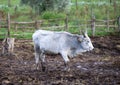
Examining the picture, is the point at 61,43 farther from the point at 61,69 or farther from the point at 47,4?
the point at 47,4

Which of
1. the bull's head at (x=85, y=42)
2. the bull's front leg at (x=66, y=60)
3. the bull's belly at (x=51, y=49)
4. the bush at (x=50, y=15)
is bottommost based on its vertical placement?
the bush at (x=50, y=15)

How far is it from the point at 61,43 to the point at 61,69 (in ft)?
2.65

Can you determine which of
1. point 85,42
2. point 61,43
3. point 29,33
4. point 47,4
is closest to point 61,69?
point 61,43

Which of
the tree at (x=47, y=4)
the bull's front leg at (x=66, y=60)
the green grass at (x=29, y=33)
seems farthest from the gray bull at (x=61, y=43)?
the tree at (x=47, y=4)

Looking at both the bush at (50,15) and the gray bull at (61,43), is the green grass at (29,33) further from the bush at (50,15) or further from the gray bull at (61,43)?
the gray bull at (61,43)

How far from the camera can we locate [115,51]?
1755cm

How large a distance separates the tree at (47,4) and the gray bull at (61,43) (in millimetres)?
20699

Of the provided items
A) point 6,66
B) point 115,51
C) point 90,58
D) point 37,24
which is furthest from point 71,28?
point 6,66

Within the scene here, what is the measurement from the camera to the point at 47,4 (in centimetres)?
3325

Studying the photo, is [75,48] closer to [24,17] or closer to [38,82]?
[38,82]

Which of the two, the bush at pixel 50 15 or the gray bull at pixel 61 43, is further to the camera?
the bush at pixel 50 15

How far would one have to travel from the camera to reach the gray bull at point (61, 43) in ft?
39.1

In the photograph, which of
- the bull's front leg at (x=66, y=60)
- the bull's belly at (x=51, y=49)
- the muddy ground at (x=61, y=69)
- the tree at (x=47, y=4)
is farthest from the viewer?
the tree at (x=47, y=4)

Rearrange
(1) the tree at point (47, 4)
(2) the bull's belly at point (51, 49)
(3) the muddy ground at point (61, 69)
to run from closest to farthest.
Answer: (3) the muddy ground at point (61, 69) → (2) the bull's belly at point (51, 49) → (1) the tree at point (47, 4)
